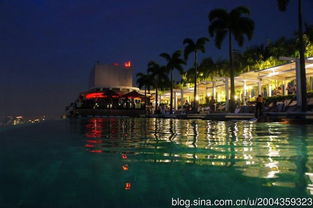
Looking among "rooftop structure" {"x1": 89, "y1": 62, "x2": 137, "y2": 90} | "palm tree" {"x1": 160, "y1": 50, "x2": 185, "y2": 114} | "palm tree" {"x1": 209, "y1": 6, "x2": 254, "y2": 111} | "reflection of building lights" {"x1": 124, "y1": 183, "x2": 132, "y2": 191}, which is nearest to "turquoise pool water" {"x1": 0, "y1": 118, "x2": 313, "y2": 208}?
"reflection of building lights" {"x1": 124, "y1": 183, "x2": 132, "y2": 191}

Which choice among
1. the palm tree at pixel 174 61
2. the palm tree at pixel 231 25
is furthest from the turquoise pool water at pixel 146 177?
the palm tree at pixel 174 61

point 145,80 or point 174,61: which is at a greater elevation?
point 174,61

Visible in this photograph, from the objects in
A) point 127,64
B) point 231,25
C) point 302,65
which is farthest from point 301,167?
point 127,64

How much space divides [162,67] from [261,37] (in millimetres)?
17604

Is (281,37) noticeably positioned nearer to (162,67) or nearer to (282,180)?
(162,67)

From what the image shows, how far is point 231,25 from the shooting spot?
25.0 meters

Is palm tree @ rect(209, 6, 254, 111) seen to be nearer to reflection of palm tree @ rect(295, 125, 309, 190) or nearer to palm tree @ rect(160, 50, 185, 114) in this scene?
palm tree @ rect(160, 50, 185, 114)

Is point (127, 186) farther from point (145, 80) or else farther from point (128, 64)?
point (128, 64)

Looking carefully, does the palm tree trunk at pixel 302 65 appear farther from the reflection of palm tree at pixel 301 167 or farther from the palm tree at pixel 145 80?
the palm tree at pixel 145 80

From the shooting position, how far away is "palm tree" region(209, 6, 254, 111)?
2469 centimetres

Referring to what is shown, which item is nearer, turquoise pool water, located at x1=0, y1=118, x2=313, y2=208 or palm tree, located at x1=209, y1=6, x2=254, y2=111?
turquoise pool water, located at x1=0, y1=118, x2=313, y2=208

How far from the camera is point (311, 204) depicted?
211 cm

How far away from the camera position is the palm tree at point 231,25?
24688 mm

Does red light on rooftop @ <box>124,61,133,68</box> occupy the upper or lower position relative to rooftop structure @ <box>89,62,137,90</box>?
upper
